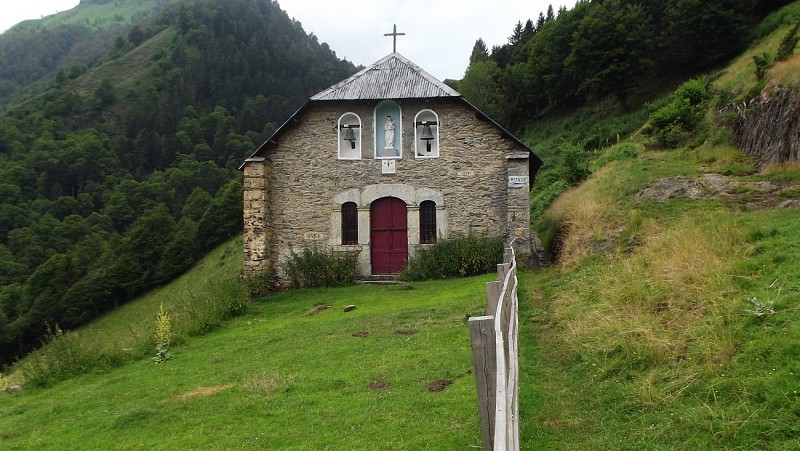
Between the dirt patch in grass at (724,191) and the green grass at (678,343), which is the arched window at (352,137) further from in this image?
the green grass at (678,343)

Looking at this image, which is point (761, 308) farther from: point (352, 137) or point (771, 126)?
point (352, 137)

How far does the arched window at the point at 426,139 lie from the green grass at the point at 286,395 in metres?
6.13

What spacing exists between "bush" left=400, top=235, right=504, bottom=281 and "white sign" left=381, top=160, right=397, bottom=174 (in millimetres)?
2637

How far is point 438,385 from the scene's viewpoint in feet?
21.0

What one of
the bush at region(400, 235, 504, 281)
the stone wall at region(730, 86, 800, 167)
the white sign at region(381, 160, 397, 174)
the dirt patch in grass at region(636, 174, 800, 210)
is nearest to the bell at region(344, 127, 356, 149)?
the white sign at region(381, 160, 397, 174)

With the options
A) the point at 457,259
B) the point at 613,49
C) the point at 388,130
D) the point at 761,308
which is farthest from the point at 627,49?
the point at 761,308

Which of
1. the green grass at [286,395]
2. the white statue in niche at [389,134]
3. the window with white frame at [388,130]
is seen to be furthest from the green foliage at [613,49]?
the green grass at [286,395]

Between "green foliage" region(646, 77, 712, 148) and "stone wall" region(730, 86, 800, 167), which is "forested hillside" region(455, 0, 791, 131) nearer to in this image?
"green foliage" region(646, 77, 712, 148)

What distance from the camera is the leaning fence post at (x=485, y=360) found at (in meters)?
3.17

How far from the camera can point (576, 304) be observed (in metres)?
8.39

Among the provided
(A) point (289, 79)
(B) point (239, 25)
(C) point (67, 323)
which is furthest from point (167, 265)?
(B) point (239, 25)

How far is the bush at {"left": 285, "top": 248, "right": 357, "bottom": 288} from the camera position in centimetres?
1603

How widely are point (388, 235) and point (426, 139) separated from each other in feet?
10.4

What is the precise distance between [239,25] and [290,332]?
92.4 metres
